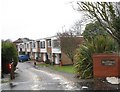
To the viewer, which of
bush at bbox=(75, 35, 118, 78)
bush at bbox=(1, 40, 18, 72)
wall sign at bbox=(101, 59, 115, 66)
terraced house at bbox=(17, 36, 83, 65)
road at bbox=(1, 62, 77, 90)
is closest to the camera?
road at bbox=(1, 62, 77, 90)

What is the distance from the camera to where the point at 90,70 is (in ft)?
60.0

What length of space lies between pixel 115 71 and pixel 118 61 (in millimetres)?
624

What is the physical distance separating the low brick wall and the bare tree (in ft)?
4.19

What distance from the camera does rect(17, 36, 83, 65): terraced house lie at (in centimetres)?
3875

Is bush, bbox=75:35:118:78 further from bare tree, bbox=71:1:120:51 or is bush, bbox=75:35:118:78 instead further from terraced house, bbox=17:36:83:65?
terraced house, bbox=17:36:83:65

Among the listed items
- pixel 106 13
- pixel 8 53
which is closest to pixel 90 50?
pixel 106 13

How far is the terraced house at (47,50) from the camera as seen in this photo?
1526 inches

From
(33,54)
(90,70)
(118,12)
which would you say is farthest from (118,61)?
(33,54)

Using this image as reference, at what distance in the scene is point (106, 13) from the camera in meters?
18.9

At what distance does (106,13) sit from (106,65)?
3.66 metres

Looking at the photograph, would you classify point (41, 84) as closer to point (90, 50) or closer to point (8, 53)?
point (90, 50)

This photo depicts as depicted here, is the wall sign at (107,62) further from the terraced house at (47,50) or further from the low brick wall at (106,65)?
the terraced house at (47,50)

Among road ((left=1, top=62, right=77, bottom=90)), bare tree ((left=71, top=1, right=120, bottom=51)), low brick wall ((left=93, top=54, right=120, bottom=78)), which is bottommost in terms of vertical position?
road ((left=1, top=62, right=77, bottom=90))

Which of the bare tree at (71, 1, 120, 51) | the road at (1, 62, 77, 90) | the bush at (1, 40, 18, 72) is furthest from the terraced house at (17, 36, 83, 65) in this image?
the road at (1, 62, 77, 90)
